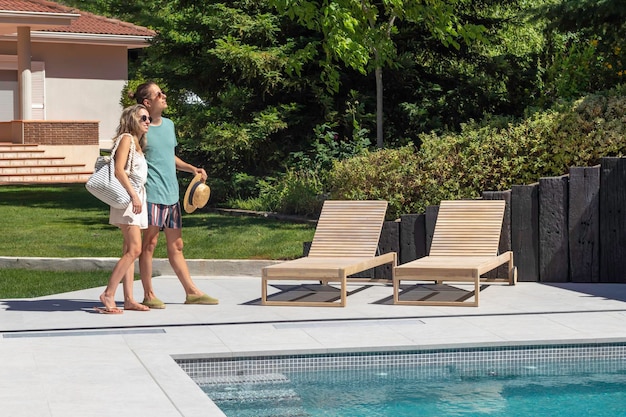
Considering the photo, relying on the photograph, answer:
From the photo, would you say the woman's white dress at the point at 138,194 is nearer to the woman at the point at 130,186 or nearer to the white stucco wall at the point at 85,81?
the woman at the point at 130,186

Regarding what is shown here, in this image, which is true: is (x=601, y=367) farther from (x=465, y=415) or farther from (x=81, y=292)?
(x=81, y=292)

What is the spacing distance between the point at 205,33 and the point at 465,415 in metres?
14.2

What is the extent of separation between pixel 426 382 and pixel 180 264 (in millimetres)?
3457

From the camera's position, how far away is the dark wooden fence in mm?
12844

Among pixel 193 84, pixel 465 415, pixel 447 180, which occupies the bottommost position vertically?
pixel 465 415

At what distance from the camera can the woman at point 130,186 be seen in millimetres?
10172

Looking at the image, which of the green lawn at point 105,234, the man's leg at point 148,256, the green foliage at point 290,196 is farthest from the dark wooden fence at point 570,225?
the green foliage at point 290,196

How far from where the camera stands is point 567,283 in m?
12.9

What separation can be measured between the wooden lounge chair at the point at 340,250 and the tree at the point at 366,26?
5.42 m

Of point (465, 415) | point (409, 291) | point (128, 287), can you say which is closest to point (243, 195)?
point (409, 291)

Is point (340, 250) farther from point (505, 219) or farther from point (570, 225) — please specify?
point (570, 225)

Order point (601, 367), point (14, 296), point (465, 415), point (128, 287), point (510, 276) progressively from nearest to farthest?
point (465, 415) < point (601, 367) < point (128, 287) < point (14, 296) < point (510, 276)

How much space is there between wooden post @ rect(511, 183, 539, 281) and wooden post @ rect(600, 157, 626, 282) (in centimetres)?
77

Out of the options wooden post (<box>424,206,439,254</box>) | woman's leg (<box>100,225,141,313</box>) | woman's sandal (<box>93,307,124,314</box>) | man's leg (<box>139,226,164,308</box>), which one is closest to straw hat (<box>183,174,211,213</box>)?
man's leg (<box>139,226,164,308</box>)
